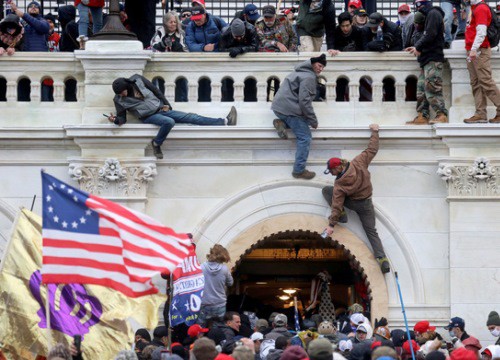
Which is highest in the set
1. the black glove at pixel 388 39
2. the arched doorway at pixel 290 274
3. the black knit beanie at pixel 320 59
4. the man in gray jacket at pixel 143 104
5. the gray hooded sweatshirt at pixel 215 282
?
the black glove at pixel 388 39

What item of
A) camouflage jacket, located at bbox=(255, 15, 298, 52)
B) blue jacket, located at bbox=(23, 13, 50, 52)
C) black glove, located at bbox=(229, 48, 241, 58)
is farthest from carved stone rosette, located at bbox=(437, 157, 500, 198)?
blue jacket, located at bbox=(23, 13, 50, 52)

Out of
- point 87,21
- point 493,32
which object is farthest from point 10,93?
point 493,32

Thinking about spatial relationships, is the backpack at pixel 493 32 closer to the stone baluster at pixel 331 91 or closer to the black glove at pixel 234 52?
the stone baluster at pixel 331 91

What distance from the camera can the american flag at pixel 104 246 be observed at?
89.6 feet

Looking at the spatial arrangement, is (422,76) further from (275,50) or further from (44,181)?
(44,181)

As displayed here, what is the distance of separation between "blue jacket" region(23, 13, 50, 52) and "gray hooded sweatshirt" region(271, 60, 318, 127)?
473 centimetres

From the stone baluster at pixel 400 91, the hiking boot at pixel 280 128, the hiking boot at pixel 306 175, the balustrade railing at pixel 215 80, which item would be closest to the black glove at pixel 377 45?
the balustrade railing at pixel 215 80

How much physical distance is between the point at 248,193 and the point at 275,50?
268cm

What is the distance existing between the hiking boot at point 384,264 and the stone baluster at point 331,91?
2.74 m

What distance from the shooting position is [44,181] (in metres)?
28.0

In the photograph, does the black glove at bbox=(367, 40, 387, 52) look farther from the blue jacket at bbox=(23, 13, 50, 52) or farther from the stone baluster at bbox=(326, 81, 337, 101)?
the blue jacket at bbox=(23, 13, 50, 52)

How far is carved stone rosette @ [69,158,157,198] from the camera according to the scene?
34.6m

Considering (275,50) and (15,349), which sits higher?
(275,50)

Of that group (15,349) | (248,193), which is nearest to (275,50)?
(248,193)
